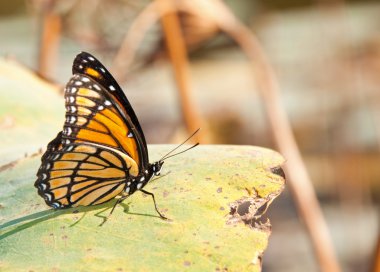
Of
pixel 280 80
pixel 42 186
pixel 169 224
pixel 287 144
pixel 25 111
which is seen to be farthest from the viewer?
pixel 280 80

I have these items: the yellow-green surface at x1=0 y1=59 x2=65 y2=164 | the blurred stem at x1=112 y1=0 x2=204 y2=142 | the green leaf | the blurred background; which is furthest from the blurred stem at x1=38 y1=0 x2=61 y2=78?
the green leaf

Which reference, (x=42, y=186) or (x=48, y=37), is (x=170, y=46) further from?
(x=42, y=186)

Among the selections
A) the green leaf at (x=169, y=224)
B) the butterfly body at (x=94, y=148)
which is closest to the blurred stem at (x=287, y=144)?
the butterfly body at (x=94, y=148)

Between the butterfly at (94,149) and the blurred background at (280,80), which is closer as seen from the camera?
the butterfly at (94,149)

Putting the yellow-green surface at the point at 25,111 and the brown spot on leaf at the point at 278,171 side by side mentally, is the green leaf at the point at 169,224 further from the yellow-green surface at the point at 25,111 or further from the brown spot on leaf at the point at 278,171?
the yellow-green surface at the point at 25,111

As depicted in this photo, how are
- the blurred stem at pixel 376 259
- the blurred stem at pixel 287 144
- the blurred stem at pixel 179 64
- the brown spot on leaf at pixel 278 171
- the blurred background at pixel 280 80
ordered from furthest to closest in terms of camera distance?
1. the blurred background at pixel 280 80
2. the blurred stem at pixel 179 64
3. the blurred stem at pixel 287 144
4. the blurred stem at pixel 376 259
5. the brown spot on leaf at pixel 278 171

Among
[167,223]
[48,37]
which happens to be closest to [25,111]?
[167,223]

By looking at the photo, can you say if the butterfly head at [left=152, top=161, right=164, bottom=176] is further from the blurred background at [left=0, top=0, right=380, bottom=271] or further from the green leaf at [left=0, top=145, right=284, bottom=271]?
the blurred background at [left=0, top=0, right=380, bottom=271]
